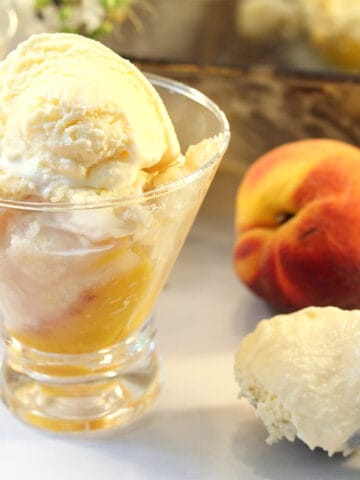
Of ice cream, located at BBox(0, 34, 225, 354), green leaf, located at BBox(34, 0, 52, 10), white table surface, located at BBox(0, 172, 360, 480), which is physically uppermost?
ice cream, located at BBox(0, 34, 225, 354)

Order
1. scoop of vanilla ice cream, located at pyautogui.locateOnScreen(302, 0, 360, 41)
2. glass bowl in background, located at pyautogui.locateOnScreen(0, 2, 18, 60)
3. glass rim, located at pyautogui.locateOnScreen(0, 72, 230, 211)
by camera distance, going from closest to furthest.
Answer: glass rim, located at pyautogui.locateOnScreen(0, 72, 230, 211) → glass bowl in background, located at pyautogui.locateOnScreen(0, 2, 18, 60) → scoop of vanilla ice cream, located at pyautogui.locateOnScreen(302, 0, 360, 41)

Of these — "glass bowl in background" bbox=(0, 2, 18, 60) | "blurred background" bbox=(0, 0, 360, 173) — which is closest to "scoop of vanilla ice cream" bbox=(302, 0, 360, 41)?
"blurred background" bbox=(0, 0, 360, 173)

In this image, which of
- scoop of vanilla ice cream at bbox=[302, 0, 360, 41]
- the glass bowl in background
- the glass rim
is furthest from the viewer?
scoop of vanilla ice cream at bbox=[302, 0, 360, 41]

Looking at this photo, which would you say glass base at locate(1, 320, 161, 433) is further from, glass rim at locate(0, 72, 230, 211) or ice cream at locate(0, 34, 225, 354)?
glass rim at locate(0, 72, 230, 211)

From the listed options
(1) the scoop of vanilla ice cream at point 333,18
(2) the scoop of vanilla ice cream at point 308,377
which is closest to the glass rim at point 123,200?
(2) the scoop of vanilla ice cream at point 308,377

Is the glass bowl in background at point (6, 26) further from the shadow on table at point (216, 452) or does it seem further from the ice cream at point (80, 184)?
the shadow on table at point (216, 452)

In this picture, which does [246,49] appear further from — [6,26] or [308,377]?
[308,377]

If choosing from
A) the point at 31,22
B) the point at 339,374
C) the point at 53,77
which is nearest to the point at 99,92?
the point at 53,77
